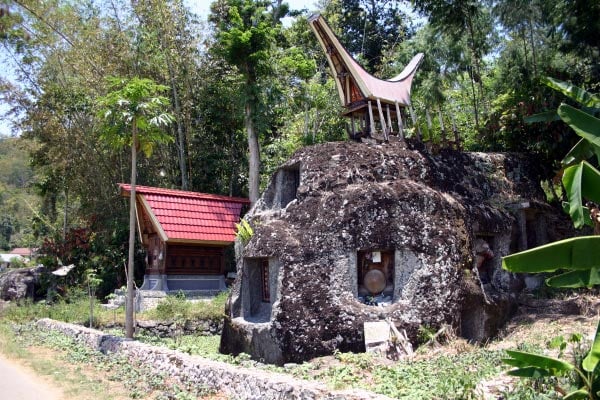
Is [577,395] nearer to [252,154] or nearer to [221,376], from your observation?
[221,376]

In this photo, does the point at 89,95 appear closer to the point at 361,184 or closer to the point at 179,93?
the point at 179,93

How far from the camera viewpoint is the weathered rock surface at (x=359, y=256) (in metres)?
11.7

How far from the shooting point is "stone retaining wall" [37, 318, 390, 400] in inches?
285

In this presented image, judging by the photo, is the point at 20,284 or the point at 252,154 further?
the point at 20,284

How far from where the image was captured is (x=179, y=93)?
81.0 feet

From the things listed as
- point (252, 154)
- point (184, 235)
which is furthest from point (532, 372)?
point (252, 154)

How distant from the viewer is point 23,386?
9961 millimetres

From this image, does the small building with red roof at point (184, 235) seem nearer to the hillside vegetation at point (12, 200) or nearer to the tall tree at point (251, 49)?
the tall tree at point (251, 49)

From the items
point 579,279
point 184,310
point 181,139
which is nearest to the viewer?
point 579,279

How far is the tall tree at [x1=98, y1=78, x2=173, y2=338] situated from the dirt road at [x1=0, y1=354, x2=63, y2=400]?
2556mm

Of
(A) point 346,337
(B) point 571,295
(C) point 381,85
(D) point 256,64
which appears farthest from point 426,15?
(A) point 346,337

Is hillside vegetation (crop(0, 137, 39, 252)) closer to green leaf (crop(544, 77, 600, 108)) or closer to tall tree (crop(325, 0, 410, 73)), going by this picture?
tall tree (crop(325, 0, 410, 73))

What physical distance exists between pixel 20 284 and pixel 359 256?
1662 centimetres

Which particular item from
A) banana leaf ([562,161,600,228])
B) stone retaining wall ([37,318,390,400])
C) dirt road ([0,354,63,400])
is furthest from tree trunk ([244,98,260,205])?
banana leaf ([562,161,600,228])
